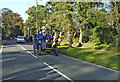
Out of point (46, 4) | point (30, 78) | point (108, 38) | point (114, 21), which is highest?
point (46, 4)

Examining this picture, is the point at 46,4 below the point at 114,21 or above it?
above

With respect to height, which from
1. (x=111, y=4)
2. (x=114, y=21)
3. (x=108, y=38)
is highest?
(x=111, y=4)

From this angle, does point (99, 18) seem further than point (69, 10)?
No

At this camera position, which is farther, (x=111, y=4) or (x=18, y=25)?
(x=18, y=25)

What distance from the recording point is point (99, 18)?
23.2 m

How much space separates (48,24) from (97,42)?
456 inches

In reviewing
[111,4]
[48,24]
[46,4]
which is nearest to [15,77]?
[111,4]

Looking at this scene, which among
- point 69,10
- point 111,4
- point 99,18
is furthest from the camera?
point 69,10

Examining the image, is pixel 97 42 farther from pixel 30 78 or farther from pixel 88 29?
pixel 30 78

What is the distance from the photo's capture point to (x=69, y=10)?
29703 mm

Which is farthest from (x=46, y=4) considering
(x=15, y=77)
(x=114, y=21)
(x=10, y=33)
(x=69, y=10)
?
(x=10, y=33)

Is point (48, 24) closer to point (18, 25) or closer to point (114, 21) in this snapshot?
point (114, 21)

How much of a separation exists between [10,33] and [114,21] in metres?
80.6

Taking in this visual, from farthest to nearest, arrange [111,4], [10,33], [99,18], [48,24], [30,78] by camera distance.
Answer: [10,33] < [48,24] < [99,18] < [111,4] < [30,78]
